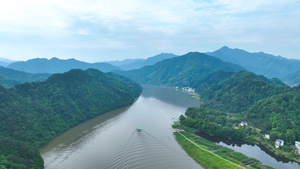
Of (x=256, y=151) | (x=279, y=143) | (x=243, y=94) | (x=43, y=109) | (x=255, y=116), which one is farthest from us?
(x=243, y=94)

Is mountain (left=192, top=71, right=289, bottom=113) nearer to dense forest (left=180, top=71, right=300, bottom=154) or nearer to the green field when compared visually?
dense forest (left=180, top=71, right=300, bottom=154)

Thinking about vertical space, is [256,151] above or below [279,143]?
below

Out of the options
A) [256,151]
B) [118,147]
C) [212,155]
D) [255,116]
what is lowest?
[118,147]

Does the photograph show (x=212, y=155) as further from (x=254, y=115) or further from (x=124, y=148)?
(x=254, y=115)

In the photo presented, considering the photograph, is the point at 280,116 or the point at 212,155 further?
the point at 280,116

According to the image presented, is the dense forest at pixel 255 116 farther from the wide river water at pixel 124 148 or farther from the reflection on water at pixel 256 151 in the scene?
the wide river water at pixel 124 148

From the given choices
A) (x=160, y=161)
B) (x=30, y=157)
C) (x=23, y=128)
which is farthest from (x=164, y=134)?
(x=23, y=128)

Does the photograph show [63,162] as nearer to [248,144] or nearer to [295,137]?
[248,144]

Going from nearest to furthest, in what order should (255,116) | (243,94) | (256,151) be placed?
(256,151), (255,116), (243,94)

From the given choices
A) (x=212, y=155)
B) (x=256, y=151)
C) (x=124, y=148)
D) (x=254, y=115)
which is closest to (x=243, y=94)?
(x=254, y=115)
